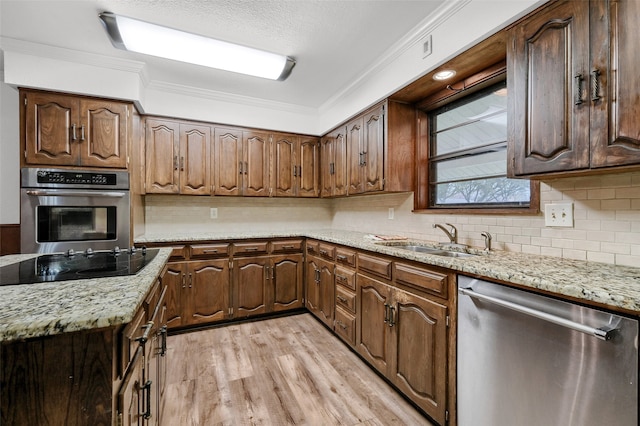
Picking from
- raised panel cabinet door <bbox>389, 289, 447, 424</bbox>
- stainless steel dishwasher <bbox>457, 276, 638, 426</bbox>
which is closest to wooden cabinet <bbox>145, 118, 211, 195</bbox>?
raised panel cabinet door <bbox>389, 289, 447, 424</bbox>

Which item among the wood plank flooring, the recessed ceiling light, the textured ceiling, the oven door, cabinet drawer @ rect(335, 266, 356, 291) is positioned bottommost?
the wood plank flooring

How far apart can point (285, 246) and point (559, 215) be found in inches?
93.3

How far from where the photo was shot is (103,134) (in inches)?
98.5

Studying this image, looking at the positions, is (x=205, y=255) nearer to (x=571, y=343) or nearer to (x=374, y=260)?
(x=374, y=260)

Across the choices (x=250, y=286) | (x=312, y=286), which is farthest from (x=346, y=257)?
(x=250, y=286)

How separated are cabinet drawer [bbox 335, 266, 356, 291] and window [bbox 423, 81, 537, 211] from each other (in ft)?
3.07

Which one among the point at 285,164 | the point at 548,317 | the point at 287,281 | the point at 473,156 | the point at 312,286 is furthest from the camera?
the point at 285,164

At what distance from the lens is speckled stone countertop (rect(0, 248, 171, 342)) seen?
0.68 metres

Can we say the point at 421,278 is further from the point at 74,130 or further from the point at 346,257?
the point at 74,130

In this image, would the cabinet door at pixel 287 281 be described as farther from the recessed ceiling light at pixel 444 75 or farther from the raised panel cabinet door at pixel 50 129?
the recessed ceiling light at pixel 444 75

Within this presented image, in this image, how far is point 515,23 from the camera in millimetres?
1431

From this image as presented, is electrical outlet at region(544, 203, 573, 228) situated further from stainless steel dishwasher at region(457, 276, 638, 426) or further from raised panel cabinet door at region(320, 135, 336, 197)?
raised panel cabinet door at region(320, 135, 336, 197)

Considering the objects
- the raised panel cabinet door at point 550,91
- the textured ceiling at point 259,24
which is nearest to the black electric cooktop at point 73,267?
the textured ceiling at point 259,24

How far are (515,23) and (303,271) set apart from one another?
2.70 m
